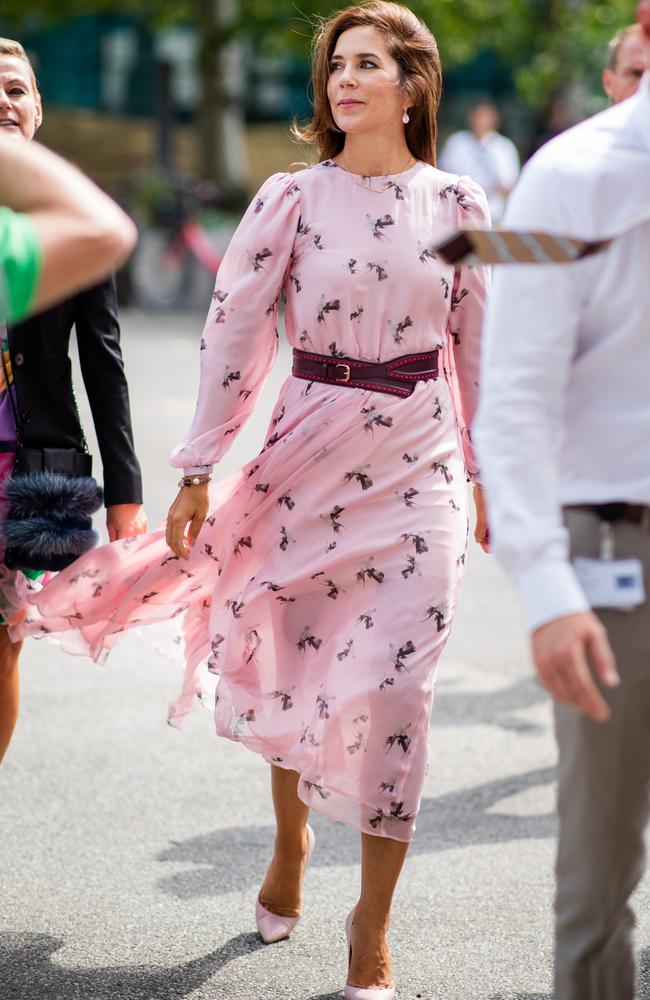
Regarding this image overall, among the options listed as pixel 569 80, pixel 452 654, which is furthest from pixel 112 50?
pixel 452 654

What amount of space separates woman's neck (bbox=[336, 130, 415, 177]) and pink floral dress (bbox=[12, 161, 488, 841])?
0.04 meters

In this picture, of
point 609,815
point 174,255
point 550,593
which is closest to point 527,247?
point 550,593

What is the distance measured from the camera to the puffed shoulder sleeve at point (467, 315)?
3740 mm

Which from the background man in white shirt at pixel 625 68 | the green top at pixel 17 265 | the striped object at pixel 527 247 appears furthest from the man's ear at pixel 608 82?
the green top at pixel 17 265

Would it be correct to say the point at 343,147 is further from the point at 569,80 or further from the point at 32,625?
the point at 569,80

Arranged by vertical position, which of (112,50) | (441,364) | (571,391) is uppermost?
(571,391)

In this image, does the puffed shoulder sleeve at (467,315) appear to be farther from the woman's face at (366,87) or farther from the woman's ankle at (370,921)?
the woman's ankle at (370,921)

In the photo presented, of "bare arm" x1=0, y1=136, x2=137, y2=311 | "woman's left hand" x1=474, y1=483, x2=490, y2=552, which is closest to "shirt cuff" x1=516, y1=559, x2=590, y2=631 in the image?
"bare arm" x1=0, y1=136, x2=137, y2=311

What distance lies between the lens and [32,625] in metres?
3.89

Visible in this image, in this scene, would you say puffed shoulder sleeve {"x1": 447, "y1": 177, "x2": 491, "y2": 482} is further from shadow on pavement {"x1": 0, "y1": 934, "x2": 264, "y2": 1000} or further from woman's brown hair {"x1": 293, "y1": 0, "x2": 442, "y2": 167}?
shadow on pavement {"x1": 0, "y1": 934, "x2": 264, "y2": 1000}

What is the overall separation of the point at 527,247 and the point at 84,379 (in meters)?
1.81

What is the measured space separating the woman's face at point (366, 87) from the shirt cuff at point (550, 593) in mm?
1748

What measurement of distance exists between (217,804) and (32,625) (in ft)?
3.79

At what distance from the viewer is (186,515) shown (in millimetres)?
3791
